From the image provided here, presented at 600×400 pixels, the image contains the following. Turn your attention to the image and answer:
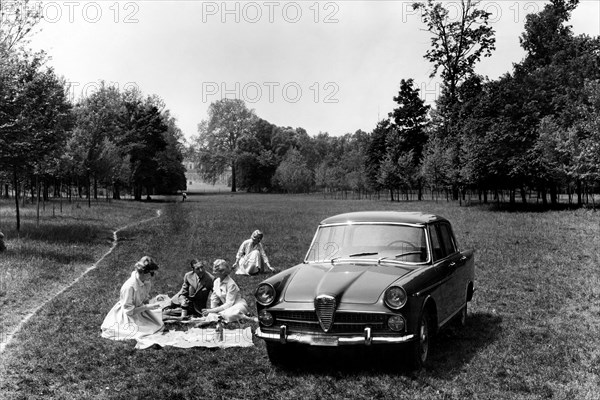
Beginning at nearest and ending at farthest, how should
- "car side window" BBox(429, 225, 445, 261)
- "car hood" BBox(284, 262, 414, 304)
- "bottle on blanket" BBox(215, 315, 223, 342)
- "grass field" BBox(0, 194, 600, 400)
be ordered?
"grass field" BBox(0, 194, 600, 400)
"car hood" BBox(284, 262, 414, 304)
"car side window" BBox(429, 225, 445, 261)
"bottle on blanket" BBox(215, 315, 223, 342)

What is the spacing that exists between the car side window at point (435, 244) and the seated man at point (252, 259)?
7.44m

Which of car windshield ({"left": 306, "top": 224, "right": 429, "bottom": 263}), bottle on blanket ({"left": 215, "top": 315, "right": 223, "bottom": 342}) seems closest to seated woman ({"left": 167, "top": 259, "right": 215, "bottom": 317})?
bottle on blanket ({"left": 215, "top": 315, "right": 223, "bottom": 342})

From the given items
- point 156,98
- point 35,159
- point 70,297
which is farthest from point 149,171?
point 70,297

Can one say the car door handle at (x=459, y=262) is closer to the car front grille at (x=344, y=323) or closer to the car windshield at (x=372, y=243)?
the car windshield at (x=372, y=243)

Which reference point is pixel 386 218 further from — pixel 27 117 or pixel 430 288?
pixel 27 117

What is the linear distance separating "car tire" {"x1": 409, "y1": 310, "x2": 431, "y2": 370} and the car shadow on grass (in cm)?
8

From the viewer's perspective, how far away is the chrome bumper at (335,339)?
7145mm

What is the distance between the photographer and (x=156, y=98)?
297 feet

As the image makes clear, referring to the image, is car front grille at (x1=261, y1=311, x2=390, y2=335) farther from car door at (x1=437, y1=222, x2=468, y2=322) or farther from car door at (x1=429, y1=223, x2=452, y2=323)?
car door at (x1=437, y1=222, x2=468, y2=322)

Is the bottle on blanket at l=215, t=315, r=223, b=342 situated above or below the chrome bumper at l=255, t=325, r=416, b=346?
below

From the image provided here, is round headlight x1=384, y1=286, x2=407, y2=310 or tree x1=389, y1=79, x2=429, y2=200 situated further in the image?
tree x1=389, y1=79, x2=429, y2=200

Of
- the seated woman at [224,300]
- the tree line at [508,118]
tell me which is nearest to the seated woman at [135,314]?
the seated woman at [224,300]

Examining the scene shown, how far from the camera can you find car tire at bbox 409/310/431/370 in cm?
745

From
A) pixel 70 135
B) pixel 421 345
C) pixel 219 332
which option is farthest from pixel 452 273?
pixel 70 135
